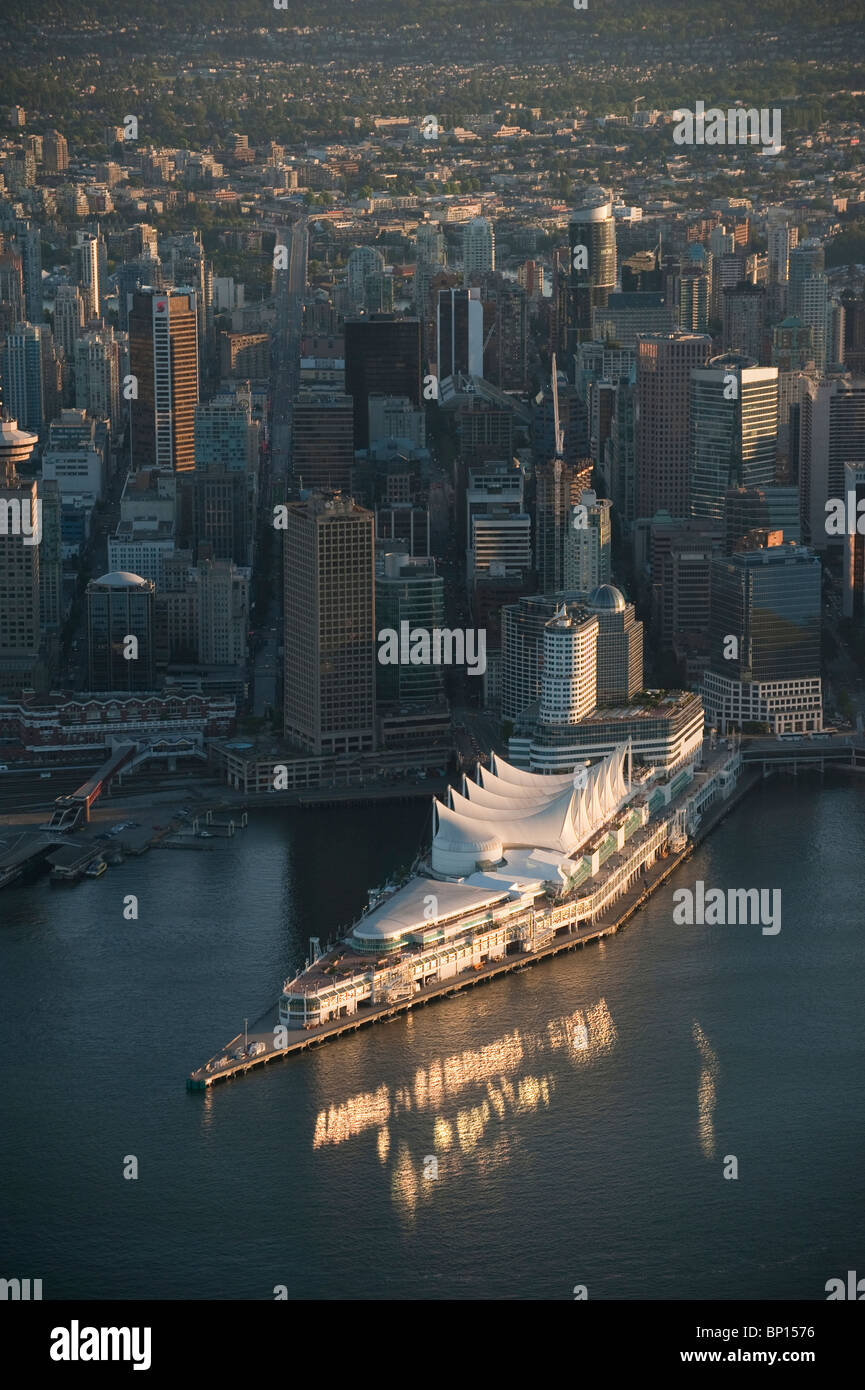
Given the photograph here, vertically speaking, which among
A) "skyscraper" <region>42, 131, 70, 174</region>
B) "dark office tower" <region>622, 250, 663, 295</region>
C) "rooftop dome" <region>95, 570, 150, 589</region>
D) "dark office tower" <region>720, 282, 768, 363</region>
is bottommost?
"rooftop dome" <region>95, 570, 150, 589</region>

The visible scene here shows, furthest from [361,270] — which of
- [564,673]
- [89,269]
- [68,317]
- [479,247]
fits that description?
[564,673]

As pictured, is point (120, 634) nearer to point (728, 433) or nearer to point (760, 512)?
point (760, 512)

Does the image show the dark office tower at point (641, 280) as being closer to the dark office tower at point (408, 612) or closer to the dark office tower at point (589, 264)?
the dark office tower at point (589, 264)

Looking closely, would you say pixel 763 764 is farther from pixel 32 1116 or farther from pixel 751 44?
pixel 751 44

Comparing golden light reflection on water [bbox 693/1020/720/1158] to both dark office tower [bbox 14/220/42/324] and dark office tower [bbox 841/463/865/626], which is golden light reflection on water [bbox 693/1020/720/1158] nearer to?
dark office tower [bbox 841/463/865/626]

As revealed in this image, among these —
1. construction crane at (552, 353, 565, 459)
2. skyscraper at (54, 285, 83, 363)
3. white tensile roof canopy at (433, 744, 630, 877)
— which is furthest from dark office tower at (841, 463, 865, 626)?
skyscraper at (54, 285, 83, 363)
